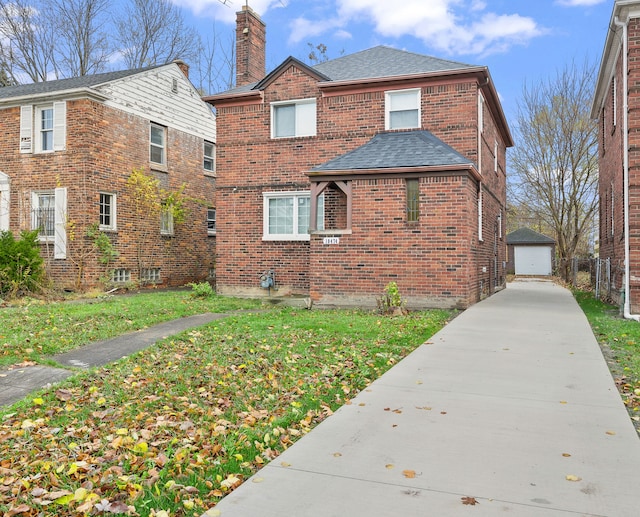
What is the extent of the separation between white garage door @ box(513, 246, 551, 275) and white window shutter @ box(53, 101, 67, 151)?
3187 centimetres

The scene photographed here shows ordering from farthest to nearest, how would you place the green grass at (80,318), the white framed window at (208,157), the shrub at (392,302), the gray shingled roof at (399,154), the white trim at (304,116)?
the white framed window at (208,157) → the white trim at (304,116) → the gray shingled roof at (399,154) → the shrub at (392,302) → the green grass at (80,318)

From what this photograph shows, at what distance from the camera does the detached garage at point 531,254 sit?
38125 millimetres

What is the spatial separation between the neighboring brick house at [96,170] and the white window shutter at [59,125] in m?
0.03

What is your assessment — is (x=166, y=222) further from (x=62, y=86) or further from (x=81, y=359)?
(x=81, y=359)

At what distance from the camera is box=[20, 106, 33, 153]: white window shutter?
660 inches

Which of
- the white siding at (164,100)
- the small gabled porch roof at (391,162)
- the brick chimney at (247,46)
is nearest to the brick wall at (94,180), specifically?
the white siding at (164,100)

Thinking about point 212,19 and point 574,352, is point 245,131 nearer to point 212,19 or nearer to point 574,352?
point 574,352

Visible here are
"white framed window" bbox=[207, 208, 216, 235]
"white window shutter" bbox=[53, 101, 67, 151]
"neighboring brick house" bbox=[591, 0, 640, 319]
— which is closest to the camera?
"neighboring brick house" bbox=[591, 0, 640, 319]

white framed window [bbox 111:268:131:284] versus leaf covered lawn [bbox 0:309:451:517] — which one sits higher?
white framed window [bbox 111:268:131:284]

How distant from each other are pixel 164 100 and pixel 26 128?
4693 millimetres

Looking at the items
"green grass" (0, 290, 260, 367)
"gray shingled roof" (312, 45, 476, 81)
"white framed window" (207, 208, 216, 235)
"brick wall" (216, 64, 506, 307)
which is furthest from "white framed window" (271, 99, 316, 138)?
"white framed window" (207, 208, 216, 235)

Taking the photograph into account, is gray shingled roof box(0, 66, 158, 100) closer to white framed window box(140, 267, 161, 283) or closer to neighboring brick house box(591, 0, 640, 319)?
white framed window box(140, 267, 161, 283)

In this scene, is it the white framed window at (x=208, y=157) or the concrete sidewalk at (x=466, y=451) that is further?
the white framed window at (x=208, y=157)

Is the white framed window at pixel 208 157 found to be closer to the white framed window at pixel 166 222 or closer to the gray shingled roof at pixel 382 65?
the white framed window at pixel 166 222
